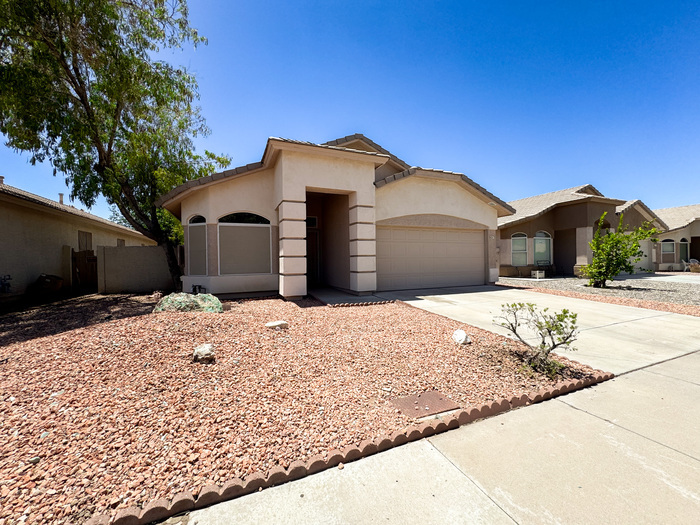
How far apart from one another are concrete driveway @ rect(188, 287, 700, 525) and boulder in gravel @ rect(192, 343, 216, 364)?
2.22 metres

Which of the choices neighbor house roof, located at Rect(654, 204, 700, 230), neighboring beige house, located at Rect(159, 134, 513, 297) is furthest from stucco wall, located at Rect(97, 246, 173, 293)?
neighbor house roof, located at Rect(654, 204, 700, 230)

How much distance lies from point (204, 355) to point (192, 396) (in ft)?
2.66

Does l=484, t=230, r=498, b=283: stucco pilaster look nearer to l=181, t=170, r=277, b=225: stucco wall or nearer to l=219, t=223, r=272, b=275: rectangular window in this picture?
l=181, t=170, r=277, b=225: stucco wall

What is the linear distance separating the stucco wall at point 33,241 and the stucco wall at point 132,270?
2390mm

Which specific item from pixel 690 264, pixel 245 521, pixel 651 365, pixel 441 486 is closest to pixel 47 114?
pixel 245 521

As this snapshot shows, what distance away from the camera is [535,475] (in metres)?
2.30

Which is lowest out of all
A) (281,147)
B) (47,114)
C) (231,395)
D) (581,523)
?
(581,523)

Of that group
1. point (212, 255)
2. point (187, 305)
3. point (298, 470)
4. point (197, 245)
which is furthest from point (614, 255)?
point (197, 245)

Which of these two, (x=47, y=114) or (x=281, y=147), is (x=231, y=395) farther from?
(x=47, y=114)

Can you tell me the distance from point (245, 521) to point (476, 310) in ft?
23.3

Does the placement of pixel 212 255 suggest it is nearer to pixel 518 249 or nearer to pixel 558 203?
pixel 518 249

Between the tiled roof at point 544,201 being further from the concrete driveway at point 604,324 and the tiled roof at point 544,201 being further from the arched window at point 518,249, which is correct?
the concrete driveway at point 604,324

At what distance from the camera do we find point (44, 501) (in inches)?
80.4

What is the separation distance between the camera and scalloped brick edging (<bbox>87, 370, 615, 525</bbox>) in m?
1.97
